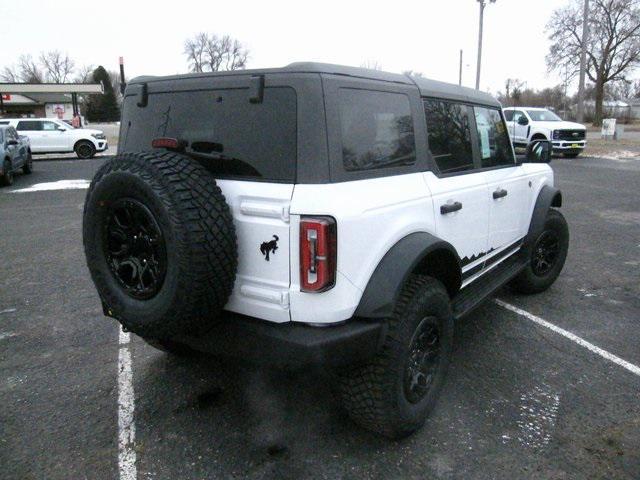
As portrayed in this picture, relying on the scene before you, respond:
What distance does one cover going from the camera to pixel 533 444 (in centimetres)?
266

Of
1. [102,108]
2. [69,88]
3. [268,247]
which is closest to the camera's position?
[268,247]

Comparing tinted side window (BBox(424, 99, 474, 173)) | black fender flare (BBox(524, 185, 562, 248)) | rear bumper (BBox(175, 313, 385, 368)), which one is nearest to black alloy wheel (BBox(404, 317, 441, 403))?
rear bumper (BBox(175, 313, 385, 368))

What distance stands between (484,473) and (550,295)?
9.59 feet

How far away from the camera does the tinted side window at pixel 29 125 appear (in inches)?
778

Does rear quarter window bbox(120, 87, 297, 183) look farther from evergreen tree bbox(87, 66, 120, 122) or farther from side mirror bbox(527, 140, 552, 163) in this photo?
evergreen tree bbox(87, 66, 120, 122)

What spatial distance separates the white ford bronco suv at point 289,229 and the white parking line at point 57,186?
35.1ft

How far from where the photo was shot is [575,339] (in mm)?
3908

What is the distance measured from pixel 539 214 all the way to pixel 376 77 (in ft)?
8.36

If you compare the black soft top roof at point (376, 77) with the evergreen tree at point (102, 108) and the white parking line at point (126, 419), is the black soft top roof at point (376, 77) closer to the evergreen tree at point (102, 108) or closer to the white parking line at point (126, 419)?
the white parking line at point (126, 419)

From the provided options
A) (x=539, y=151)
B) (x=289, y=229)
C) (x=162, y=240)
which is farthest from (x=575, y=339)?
(x=162, y=240)

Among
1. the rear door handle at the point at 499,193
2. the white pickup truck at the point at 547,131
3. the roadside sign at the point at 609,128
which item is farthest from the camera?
the roadside sign at the point at 609,128

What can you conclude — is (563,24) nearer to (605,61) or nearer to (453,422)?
(605,61)

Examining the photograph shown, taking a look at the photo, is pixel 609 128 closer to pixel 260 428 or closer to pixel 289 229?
pixel 260 428

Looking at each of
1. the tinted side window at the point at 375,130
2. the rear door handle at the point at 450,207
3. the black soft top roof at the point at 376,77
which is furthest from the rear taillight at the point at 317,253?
the rear door handle at the point at 450,207
